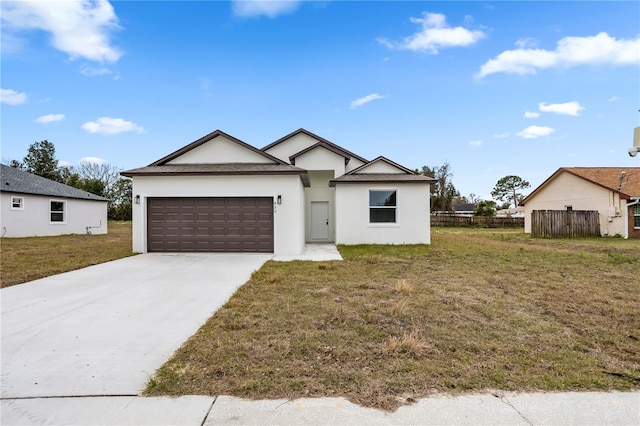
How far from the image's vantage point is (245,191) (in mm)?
11859

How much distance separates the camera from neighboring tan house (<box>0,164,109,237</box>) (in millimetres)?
18266

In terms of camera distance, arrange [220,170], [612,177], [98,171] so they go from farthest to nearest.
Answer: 1. [98,171]
2. [612,177]
3. [220,170]

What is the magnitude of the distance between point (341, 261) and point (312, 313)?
202 inches

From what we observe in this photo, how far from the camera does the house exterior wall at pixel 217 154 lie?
42.0 ft

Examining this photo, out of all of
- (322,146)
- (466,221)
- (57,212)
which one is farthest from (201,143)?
(466,221)

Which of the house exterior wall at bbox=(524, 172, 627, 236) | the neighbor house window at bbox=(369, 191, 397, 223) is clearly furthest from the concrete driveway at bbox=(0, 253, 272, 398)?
the house exterior wall at bbox=(524, 172, 627, 236)

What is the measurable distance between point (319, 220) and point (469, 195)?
61.4m

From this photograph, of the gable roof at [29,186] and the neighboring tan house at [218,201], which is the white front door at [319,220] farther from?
the gable roof at [29,186]

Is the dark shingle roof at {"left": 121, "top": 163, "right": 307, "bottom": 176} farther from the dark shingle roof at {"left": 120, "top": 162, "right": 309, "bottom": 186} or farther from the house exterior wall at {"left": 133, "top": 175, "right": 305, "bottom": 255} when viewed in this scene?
the house exterior wall at {"left": 133, "top": 175, "right": 305, "bottom": 255}

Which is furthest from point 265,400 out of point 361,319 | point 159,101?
point 159,101

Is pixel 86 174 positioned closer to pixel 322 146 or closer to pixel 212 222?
pixel 322 146

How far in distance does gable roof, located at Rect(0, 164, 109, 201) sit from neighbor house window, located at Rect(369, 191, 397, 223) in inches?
800

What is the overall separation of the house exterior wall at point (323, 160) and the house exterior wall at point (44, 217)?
17.1 m

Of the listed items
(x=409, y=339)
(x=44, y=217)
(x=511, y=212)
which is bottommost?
(x=409, y=339)
